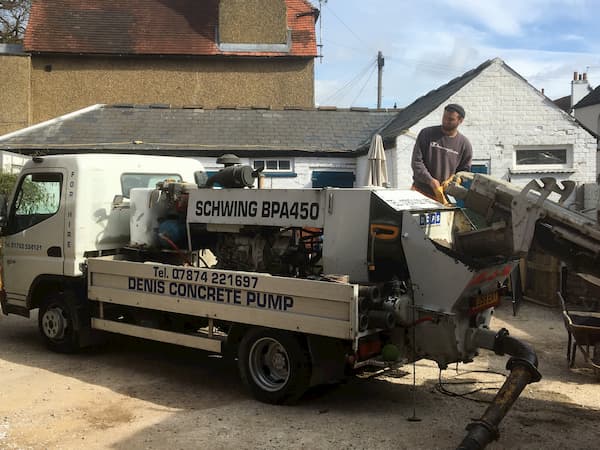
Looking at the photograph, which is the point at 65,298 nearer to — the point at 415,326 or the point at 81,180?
the point at 81,180

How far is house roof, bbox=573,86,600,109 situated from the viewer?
3390 centimetres

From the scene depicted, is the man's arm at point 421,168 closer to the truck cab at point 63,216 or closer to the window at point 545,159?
the truck cab at point 63,216

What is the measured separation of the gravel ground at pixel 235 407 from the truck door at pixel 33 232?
962mm

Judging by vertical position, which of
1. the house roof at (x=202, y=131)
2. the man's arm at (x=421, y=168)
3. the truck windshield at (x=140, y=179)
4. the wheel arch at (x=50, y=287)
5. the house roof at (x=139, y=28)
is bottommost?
the wheel arch at (x=50, y=287)

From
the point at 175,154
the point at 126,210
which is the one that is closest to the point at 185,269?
the point at 126,210

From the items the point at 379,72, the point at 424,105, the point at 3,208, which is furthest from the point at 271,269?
the point at 379,72

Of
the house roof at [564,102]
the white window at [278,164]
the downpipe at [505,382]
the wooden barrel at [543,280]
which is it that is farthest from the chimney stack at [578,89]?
the downpipe at [505,382]

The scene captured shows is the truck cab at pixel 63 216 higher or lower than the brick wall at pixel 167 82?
lower

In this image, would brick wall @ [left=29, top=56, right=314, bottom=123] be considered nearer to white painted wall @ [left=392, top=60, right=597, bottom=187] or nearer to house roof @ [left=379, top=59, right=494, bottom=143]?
house roof @ [left=379, top=59, right=494, bottom=143]

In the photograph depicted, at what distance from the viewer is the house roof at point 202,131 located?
54.3 ft

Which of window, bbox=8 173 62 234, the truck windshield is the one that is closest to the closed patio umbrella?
the truck windshield

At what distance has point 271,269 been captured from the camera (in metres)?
6.69

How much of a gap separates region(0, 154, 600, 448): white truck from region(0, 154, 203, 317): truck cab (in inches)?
0.8

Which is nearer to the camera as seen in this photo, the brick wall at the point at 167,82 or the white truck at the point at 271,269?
the white truck at the point at 271,269
